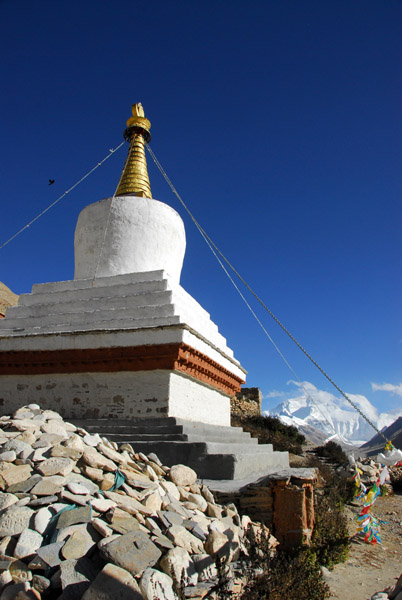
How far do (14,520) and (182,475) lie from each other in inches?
86.4

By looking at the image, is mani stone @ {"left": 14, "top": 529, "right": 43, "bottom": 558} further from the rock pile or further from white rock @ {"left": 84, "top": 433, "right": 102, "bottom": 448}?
the rock pile

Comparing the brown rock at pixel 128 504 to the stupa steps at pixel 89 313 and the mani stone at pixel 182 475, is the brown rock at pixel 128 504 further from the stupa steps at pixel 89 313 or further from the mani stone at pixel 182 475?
the stupa steps at pixel 89 313

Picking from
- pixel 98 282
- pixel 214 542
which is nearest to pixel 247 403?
pixel 98 282

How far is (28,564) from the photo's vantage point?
3014 mm

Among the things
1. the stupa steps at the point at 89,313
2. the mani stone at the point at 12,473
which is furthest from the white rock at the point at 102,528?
the stupa steps at the point at 89,313

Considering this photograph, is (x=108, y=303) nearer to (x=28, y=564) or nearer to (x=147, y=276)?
(x=147, y=276)

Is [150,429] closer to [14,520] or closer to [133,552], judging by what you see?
[14,520]

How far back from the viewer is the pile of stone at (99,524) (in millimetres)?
2900

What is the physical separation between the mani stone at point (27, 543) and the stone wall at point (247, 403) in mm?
19489


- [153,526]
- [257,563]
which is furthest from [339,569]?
[153,526]

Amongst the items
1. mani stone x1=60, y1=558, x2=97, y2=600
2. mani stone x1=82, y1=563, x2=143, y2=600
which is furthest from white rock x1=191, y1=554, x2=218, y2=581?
mani stone x1=60, y1=558, x2=97, y2=600

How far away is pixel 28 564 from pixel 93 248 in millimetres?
6987

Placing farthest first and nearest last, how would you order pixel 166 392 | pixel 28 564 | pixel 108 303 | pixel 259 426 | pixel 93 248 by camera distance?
pixel 259 426 < pixel 93 248 < pixel 108 303 < pixel 166 392 < pixel 28 564

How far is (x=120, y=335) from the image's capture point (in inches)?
286
